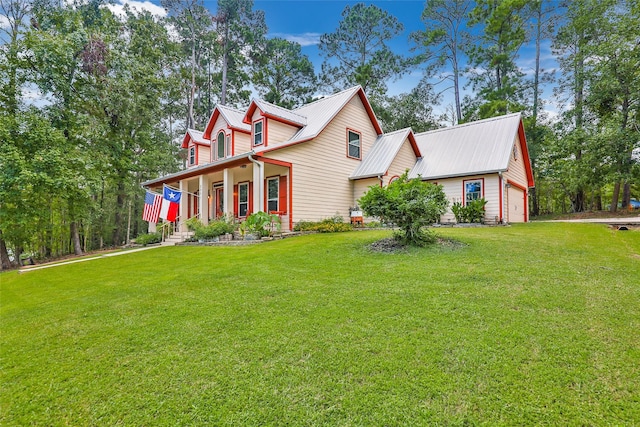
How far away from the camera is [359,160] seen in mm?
16391

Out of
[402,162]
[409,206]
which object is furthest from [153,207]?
[402,162]

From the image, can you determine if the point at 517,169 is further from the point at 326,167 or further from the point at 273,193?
the point at 273,193

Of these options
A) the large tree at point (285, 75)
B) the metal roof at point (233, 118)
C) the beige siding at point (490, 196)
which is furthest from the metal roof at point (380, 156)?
the large tree at point (285, 75)

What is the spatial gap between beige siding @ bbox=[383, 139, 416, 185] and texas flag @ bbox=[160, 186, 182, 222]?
9.87 m

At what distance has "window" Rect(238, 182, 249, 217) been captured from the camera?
15.6 metres

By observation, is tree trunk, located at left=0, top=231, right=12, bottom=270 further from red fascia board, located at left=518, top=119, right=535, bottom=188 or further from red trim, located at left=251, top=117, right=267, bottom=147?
red fascia board, located at left=518, top=119, right=535, bottom=188

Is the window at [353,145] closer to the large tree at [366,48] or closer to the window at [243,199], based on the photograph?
the window at [243,199]

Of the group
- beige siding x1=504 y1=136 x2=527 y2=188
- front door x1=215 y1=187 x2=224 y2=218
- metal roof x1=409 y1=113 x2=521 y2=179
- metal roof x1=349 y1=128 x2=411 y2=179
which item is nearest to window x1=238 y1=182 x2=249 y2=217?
front door x1=215 y1=187 x2=224 y2=218

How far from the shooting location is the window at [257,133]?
1454 cm

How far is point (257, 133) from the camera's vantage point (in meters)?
14.7

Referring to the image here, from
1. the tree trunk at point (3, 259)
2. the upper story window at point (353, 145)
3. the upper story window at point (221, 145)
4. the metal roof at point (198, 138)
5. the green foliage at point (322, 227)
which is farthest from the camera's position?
the metal roof at point (198, 138)

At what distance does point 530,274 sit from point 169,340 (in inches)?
223

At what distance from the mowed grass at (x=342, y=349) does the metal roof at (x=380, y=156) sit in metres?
9.57

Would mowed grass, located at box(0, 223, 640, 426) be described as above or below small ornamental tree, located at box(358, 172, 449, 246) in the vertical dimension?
below
